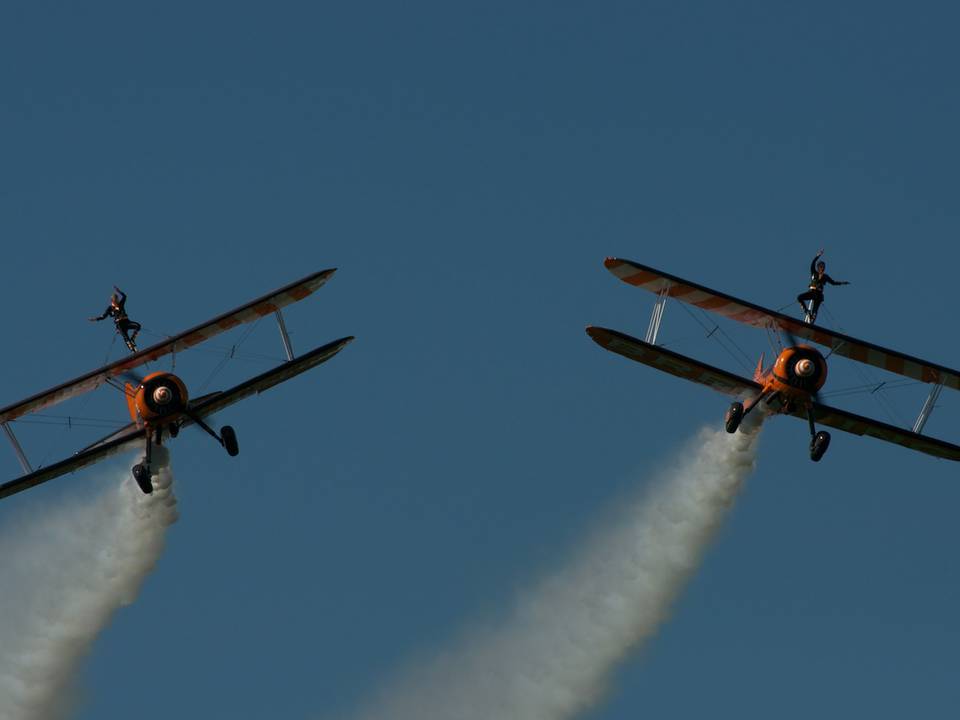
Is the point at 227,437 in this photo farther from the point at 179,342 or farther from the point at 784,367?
the point at 784,367

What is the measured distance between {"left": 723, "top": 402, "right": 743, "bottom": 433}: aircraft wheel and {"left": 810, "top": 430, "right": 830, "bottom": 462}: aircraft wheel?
1.63 meters

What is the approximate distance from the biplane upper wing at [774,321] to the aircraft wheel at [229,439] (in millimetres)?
7994

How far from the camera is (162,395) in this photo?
238 feet

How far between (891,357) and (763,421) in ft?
9.48

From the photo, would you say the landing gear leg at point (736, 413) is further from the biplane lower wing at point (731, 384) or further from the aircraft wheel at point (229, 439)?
the aircraft wheel at point (229, 439)

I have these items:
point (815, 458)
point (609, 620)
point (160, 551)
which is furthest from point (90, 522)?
point (815, 458)

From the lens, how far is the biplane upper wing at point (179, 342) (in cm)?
7488

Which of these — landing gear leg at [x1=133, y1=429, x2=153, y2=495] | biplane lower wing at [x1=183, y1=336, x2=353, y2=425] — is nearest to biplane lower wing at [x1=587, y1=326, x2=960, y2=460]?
biplane lower wing at [x1=183, y1=336, x2=353, y2=425]

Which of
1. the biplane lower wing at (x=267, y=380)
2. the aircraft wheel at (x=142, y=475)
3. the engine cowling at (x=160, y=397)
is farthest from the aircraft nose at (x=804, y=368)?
the aircraft wheel at (x=142, y=475)

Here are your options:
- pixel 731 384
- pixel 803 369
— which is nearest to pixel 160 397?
pixel 731 384

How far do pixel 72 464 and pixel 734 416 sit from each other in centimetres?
1306

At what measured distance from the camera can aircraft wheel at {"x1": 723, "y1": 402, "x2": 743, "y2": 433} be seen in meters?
72.5

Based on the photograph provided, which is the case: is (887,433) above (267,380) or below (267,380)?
above

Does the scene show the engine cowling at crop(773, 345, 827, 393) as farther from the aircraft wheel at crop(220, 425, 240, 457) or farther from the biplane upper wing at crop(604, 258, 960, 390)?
the aircraft wheel at crop(220, 425, 240, 457)
